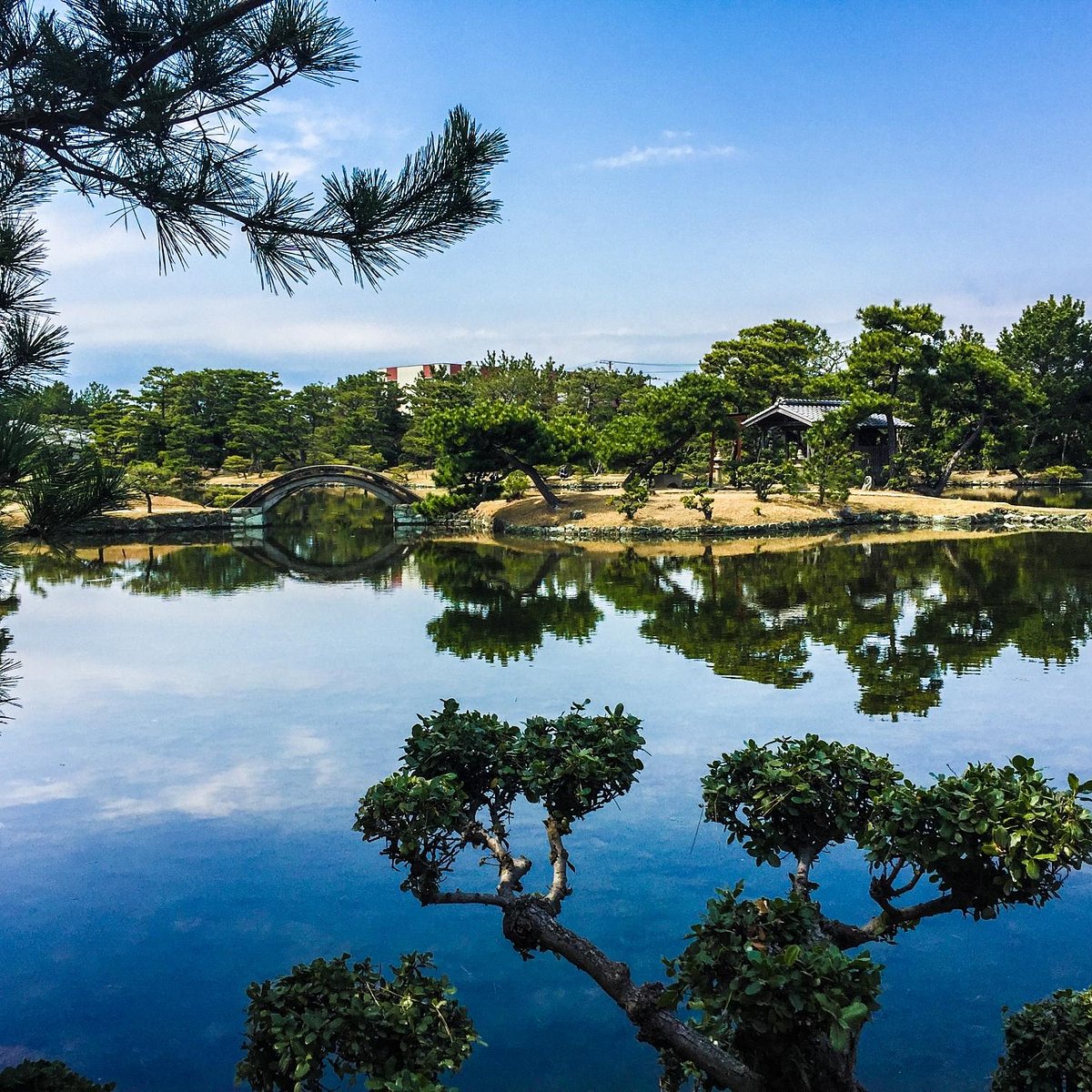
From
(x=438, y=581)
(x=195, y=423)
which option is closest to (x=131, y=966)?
(x=438, y=581)

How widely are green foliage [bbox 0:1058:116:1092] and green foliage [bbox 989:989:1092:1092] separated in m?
3.92

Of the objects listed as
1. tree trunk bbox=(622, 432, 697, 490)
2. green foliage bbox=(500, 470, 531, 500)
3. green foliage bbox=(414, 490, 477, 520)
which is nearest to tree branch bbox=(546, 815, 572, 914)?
green foliage bbox=(414, 490, 477, 520)

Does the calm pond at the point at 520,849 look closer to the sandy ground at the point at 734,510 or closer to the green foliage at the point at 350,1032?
the green foliage at the point at 350,1032

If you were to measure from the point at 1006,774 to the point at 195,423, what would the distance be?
162 ft

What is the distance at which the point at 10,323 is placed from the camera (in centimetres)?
382

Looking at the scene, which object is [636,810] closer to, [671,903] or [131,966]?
[671,903]

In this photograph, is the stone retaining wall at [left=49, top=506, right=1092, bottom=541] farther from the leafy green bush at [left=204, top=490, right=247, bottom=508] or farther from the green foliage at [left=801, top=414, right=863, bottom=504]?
the leafy green bush at [left=204, top=490, right=247, bottom=508]

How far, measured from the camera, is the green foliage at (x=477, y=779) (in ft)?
16.2

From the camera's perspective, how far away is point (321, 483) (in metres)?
36.8

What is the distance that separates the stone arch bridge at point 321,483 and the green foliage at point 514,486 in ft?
11.3

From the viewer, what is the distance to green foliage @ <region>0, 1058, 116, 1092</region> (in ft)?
13.3

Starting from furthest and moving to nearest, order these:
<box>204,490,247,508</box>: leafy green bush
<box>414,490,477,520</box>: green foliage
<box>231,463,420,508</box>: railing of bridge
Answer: <box>204,490,247,508</box>: leafy green bush
<box>231,463,420,508</box>: railing of bridge
<box>414,490,477,520</box>: green foliage

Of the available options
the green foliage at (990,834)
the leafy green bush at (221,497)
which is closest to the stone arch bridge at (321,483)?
the leafy green bush at (221,497)

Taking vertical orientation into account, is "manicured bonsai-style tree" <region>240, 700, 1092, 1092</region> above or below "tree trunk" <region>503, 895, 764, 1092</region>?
above
